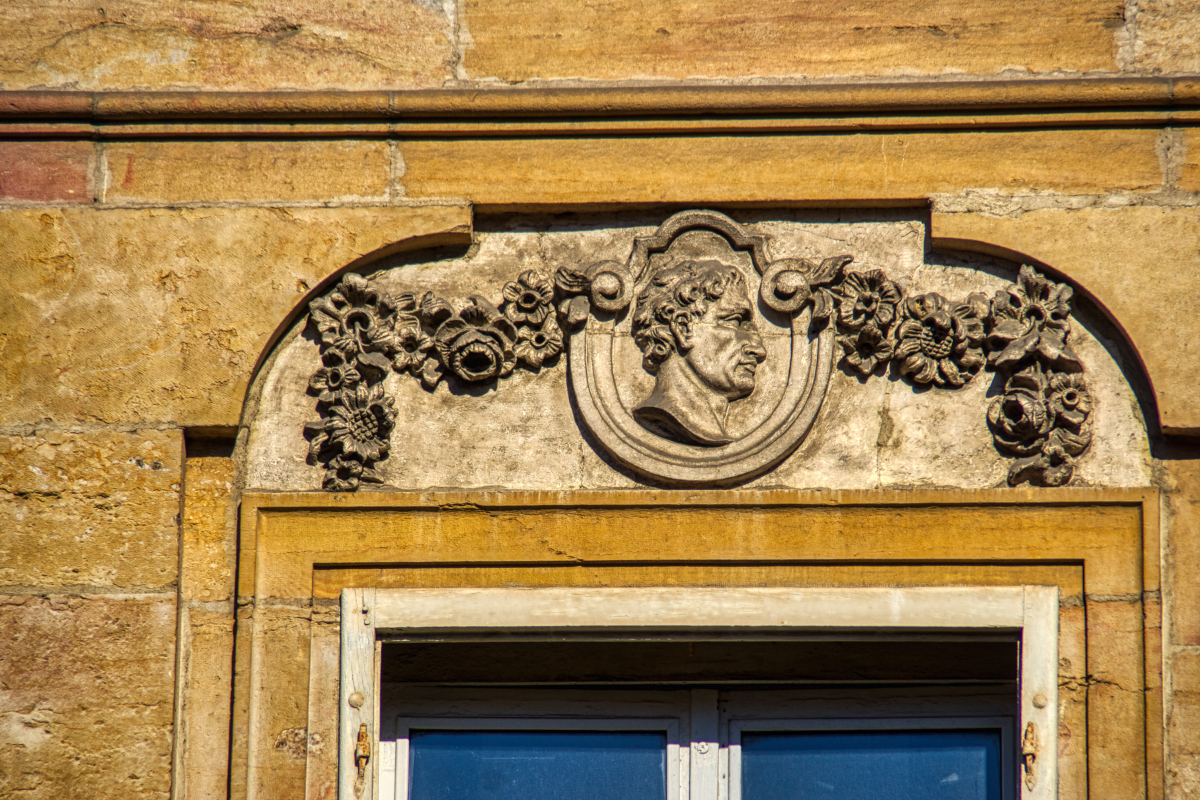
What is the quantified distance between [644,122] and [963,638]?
5.15 feet

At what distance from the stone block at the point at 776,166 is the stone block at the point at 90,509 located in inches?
39.5

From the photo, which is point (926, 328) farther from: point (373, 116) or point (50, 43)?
point (50, 43)

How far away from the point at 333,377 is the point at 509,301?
1.65ft

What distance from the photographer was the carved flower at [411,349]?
390 cm

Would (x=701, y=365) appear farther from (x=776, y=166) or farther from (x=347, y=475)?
(x=347, y=475)

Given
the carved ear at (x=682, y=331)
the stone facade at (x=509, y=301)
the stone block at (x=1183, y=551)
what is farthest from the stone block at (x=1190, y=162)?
the carved ear at (x=682, y=331)

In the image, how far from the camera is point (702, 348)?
3818mm

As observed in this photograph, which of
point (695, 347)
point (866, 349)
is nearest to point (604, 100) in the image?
point (695, 347)

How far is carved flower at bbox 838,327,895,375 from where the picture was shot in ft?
12.5

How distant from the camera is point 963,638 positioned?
3660 millimetres

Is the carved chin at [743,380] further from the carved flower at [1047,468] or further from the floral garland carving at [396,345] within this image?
the carved flower at [1047,468]

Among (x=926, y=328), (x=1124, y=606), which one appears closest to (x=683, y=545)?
(x=926, y=328)

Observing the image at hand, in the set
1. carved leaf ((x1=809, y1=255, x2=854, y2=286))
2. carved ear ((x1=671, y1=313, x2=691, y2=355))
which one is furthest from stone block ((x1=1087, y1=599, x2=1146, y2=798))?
carved ear ((x1=671, y1=313, x2=691, y2=355))

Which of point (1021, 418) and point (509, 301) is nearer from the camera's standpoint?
point (1021, 418)
